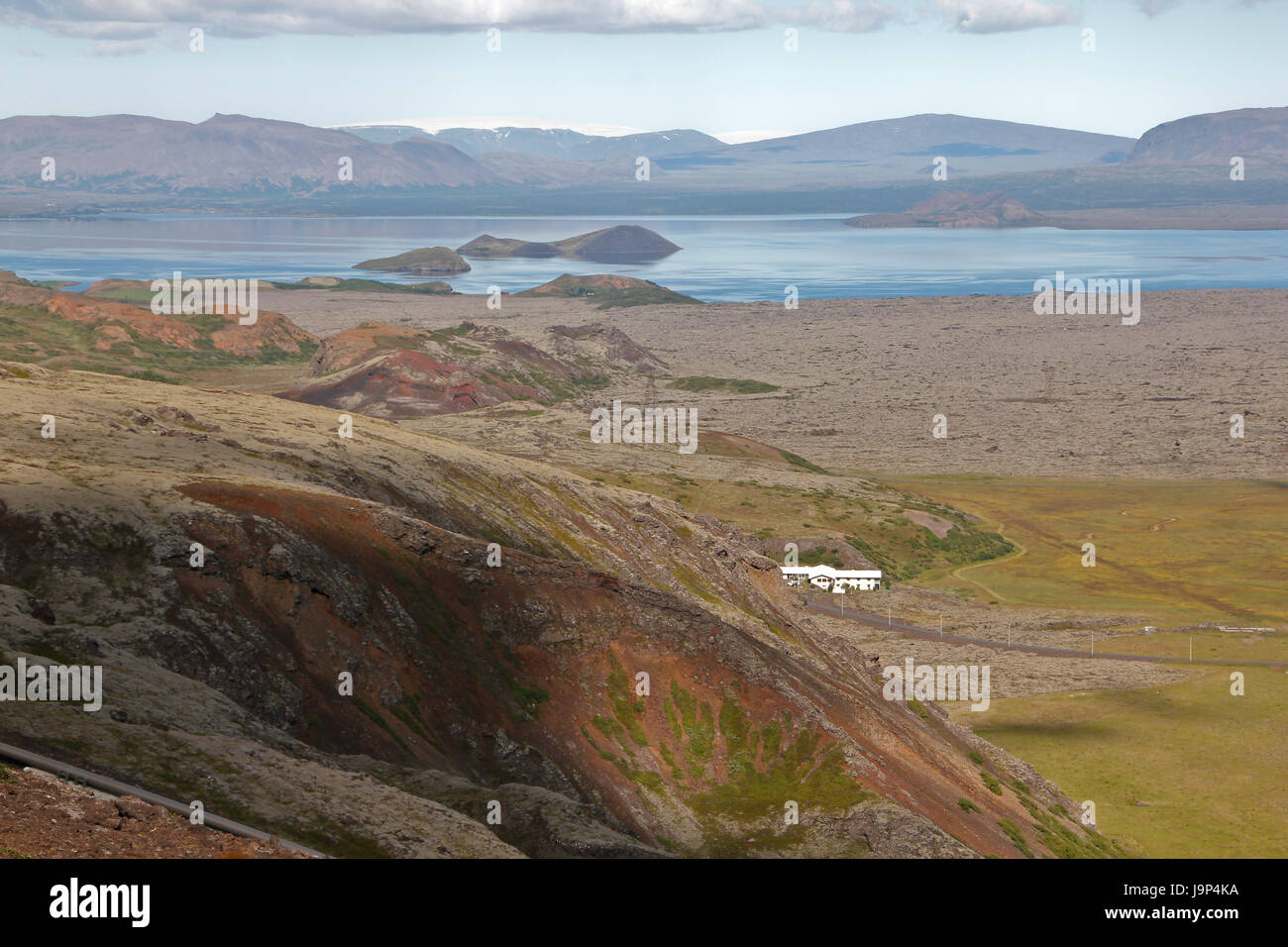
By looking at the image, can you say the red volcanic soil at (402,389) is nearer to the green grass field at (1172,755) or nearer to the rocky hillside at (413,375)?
the rocky hillside at (413,375)

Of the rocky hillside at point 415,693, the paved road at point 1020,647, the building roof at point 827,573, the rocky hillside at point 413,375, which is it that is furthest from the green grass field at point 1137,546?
the rocky hillside at point 413,375

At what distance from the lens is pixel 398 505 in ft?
207

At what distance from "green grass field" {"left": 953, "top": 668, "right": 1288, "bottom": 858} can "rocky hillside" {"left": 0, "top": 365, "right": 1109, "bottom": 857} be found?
5.60 meters

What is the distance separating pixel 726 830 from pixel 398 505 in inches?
1101

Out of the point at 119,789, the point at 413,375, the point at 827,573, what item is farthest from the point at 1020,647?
the point at 413,375

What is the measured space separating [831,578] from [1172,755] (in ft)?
124

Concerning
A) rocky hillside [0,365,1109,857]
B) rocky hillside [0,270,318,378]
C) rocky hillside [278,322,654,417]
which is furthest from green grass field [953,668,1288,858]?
rocky hillside [0,270,318,378]

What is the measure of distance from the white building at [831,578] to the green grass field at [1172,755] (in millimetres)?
25795

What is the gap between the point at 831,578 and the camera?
10256cm

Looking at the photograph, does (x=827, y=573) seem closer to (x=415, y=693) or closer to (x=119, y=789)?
(x=415, y=693)

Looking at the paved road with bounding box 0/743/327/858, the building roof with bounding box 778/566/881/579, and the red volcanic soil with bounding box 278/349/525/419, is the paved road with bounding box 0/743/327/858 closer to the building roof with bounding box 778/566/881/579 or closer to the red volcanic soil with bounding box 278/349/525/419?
the building roof with bounding box 778/566/881/579

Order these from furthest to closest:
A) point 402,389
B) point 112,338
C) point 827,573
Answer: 1. point 112,338
2. point 402,389
3. point 827,573
